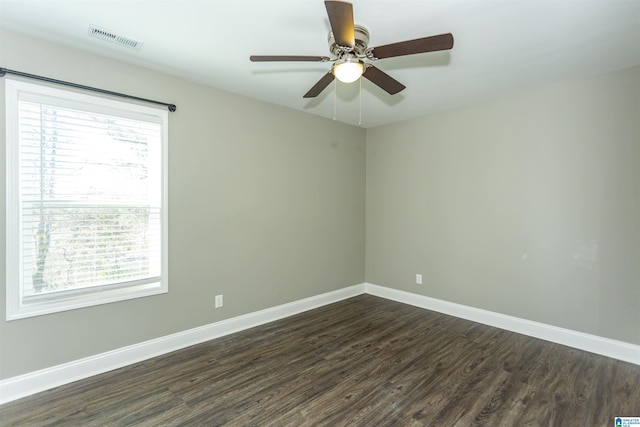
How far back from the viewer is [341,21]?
1573 millimetres

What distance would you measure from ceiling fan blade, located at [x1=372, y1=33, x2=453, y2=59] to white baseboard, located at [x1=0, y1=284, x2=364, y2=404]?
2.91 m

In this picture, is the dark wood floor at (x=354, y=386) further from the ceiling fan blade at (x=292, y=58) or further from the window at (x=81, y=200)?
the ceiling fan blade at (x=292, y=58)

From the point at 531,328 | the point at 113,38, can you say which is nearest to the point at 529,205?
the point at 531,328

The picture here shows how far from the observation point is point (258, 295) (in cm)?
357

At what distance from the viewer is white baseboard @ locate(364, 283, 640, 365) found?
2748 mm

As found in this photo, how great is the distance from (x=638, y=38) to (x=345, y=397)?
3373 mm

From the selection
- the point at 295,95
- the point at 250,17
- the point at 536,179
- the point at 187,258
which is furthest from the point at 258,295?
the point at 536,179

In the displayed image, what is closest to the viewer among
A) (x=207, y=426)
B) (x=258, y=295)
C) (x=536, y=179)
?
(x=207, y=426)

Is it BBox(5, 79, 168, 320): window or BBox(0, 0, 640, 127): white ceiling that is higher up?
BBox(0, 0, 640, 127): white ceiling

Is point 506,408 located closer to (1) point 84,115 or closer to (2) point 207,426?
(2) point 207,426

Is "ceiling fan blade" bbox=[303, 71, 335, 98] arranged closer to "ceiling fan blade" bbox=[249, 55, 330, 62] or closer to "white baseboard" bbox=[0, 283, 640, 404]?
"ceiling fan blade" bbox=[249, 55, 330, 62]

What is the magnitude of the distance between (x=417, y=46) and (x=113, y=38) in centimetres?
217

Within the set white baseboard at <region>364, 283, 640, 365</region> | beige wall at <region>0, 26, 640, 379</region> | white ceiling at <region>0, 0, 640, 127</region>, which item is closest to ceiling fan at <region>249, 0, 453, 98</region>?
white ceiling at <region>0, 0, 640, 127</region>

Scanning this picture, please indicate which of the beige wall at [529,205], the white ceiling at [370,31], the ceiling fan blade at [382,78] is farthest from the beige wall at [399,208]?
the ceiling fan blade at [382,78]
